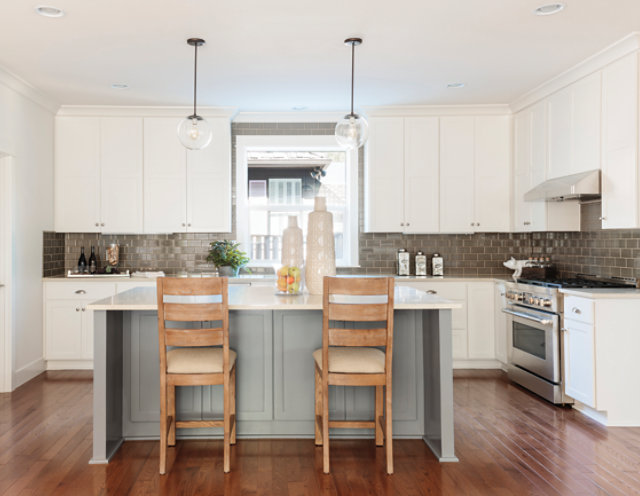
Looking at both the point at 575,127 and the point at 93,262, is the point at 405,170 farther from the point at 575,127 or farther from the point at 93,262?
the point at 93,262

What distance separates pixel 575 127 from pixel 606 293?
145 centimetres

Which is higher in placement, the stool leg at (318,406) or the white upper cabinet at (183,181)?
the white upper cabinet at (183,181)

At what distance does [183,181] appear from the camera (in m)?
5.50

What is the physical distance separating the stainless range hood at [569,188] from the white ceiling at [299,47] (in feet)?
2.96

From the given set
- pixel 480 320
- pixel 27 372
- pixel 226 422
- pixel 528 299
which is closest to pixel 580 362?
pixel 528 299

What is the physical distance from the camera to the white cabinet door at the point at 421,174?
18.1 feet

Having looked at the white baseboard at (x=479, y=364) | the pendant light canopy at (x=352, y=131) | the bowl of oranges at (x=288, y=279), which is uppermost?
Answer: the pendant light canopy at (x=352, y=131)

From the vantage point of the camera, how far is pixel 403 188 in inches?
218

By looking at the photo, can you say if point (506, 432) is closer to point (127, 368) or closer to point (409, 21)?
point (127, 368)

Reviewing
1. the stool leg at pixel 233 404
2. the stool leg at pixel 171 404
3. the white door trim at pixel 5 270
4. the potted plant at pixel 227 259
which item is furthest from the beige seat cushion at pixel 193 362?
the potted plant at pixel 227 259

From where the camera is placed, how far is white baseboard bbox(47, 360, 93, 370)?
17.1 feet

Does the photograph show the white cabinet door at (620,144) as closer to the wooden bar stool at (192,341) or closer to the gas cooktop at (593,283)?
the gas cooktop at (593,283)

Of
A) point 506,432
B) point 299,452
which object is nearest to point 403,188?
point 506,432

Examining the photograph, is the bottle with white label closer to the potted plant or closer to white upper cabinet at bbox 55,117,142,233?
the potted plant
